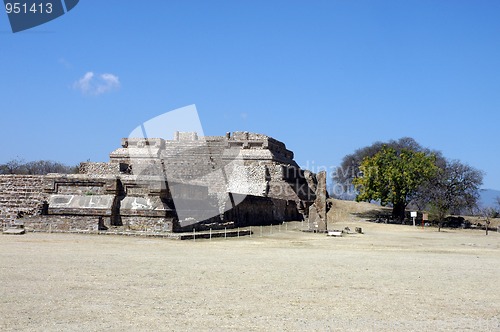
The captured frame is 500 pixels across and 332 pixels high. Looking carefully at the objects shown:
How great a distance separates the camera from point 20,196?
1884cm

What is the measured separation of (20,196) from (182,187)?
542 centimetres

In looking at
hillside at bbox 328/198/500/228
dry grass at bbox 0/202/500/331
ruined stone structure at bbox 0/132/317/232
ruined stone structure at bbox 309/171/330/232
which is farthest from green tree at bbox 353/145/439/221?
dry grass at bbox 0/202/500/331

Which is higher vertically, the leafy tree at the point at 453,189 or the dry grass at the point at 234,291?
the leafy tree at the point at 453,189

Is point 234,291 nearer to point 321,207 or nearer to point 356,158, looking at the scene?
point 321,207

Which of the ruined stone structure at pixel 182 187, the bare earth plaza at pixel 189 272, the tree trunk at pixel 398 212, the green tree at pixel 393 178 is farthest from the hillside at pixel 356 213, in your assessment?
the bare earth plaza at pixel 189 272

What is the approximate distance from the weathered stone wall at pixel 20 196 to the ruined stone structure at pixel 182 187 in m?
0.10

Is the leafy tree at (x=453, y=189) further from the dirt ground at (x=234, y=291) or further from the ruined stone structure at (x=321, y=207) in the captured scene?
the dirt ground at (x=234, y=291)

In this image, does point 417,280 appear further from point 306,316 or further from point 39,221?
point 39,221

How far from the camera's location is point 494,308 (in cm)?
703

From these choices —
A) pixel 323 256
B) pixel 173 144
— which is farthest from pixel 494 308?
pixel 173 144

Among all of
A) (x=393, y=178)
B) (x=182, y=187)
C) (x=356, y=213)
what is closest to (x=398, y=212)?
(x=356, y=213)

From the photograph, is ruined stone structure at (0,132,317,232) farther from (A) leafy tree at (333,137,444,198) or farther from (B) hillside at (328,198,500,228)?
(A) leafy tree at (333,137,444,198)

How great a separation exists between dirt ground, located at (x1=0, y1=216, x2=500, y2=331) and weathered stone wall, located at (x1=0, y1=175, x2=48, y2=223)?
5.31m

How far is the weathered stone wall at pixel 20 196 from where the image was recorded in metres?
18.3
